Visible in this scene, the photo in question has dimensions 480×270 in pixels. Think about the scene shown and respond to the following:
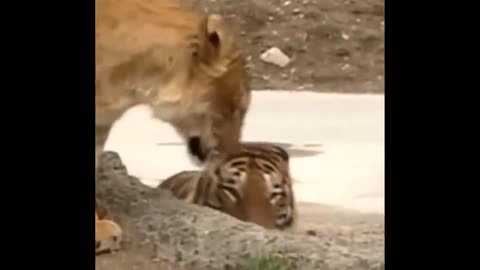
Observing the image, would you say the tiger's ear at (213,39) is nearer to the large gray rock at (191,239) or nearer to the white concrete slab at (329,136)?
the white concrete slab at (329,136)

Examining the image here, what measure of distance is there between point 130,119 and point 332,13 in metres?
0.31

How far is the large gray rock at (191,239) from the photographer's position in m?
1.49

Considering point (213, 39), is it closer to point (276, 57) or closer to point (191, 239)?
point (276, 57)

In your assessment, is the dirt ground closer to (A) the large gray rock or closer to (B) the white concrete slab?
(B) the white concrete slab

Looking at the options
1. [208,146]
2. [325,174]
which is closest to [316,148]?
[325,174]

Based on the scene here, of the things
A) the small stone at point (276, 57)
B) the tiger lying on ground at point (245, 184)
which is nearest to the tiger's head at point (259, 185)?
the tiger lying on ground at point (245, 184)

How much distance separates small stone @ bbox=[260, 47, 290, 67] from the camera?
1502 millimetres

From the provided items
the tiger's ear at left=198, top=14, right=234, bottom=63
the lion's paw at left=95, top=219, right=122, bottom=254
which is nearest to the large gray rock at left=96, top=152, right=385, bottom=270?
the lion's paw at left=95, top=219, right=122, bottom=254

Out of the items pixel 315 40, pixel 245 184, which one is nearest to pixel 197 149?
pixel 245 184

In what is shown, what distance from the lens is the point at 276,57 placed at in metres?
1.50
